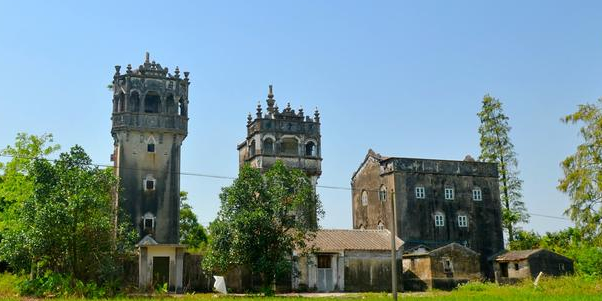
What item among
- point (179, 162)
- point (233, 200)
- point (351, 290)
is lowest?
point (351, 290)

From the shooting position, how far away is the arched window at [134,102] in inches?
1617

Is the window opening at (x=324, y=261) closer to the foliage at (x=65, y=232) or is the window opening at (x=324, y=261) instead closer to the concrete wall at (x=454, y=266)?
the concrete wall at (x=454, y=266)

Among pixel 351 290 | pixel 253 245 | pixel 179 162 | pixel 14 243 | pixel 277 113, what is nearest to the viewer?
pixel 14 243

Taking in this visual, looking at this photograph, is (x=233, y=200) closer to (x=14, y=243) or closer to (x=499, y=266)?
(x=14, y=243)

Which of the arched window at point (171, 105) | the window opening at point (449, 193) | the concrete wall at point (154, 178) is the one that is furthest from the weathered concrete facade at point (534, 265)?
the arched window at point (171, 105)

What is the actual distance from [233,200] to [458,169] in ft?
71.1

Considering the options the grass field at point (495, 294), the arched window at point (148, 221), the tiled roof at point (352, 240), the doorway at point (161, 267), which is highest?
the arched window at point (148, 221)

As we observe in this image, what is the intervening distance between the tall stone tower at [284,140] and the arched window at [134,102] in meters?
11.3

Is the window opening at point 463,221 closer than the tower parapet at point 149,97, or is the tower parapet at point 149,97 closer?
the tower parapet at point 149,97

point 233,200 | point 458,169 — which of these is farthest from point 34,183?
point 458,169

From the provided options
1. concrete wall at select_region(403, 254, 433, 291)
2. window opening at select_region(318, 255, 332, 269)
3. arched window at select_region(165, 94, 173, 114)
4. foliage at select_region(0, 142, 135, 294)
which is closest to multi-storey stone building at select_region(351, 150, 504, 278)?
concrete wall at select_region(403, 254, 433, 291)

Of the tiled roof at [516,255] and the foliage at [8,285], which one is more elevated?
the tiled roof at [516,255]

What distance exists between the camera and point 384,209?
45.7 meters

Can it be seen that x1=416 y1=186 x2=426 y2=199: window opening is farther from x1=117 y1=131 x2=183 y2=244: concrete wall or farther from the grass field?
x1=117 y1=131 x2=183 y2=244: concrete wall
